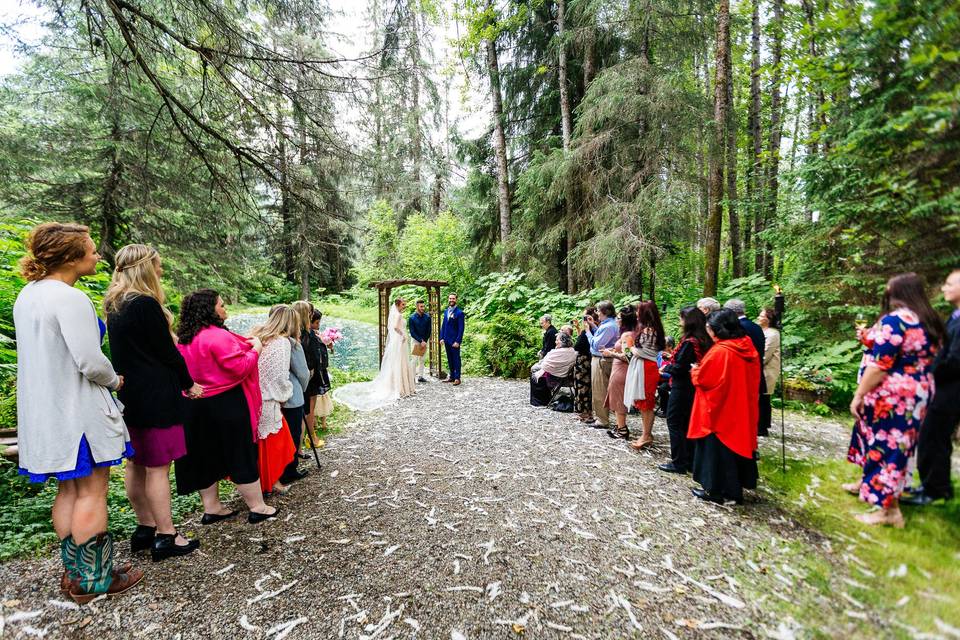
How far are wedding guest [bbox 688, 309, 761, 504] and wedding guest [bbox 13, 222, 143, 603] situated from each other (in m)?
4.65

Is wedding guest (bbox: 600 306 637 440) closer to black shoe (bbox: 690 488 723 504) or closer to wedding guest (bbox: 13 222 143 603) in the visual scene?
black shoe (bbox: 690 488 723 504)

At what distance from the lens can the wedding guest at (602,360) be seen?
604 cm

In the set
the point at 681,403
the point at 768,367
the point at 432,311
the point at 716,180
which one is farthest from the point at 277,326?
the point at 716,180

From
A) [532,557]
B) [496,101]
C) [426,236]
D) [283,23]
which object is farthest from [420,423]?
[426,236]

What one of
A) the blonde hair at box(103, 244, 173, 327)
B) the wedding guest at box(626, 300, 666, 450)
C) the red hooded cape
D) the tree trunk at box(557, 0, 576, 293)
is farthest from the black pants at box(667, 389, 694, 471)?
the tree trunk at box(557, 0, 576, 293)

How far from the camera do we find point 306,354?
510 cm

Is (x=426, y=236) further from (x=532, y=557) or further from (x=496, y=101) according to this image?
(x=532, y=557)

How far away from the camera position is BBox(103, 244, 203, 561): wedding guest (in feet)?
8.87

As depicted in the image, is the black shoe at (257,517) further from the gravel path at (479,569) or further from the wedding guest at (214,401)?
the wedding guest at (214,401)

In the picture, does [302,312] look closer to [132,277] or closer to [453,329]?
[132,277]

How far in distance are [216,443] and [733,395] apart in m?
4.61

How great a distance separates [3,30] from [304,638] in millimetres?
6501

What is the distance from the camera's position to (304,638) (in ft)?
7.47

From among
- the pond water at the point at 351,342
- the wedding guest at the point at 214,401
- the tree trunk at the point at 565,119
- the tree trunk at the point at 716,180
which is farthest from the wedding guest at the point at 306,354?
the tree trunk at the point at 565,119
